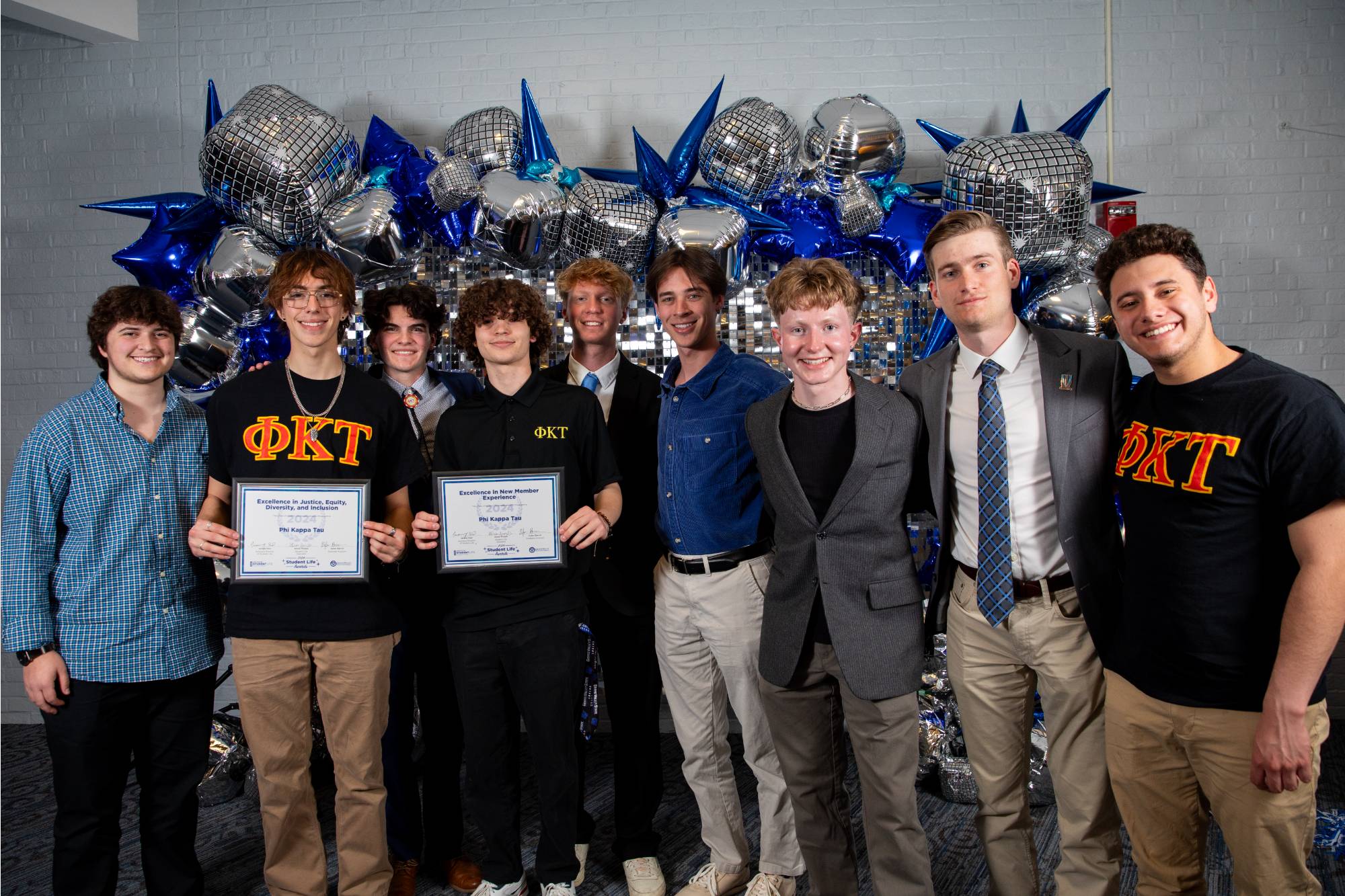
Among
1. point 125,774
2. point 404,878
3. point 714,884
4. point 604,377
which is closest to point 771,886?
point 714,884

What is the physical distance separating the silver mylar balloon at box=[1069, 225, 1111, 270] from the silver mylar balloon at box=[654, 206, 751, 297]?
122cm

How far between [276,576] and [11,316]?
3.13 meters

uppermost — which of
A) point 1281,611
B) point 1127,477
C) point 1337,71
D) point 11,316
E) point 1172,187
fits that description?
point 1337,71

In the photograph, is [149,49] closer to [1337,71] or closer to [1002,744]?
[1002,744]

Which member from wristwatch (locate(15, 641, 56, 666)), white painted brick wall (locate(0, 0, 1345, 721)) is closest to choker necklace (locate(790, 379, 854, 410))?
wristwatch (locate(15, 641, 56, 666))

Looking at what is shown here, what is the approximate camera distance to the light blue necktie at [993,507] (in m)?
1.97

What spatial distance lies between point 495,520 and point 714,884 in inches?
47.5

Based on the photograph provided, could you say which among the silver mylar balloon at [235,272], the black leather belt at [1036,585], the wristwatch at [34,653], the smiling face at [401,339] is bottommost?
the wristwatch at [34,653]

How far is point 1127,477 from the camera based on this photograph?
1811 mm

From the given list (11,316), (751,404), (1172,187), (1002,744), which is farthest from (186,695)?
(1172,187)

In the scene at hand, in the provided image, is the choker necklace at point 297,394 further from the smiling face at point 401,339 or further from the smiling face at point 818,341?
the smiling face at point 818,341

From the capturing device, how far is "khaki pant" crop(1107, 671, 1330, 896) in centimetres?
164

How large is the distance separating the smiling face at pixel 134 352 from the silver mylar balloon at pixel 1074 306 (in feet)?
9.12

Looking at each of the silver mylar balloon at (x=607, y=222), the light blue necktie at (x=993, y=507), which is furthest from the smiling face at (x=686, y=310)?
the light blue necktie at (x=993, y=507)
